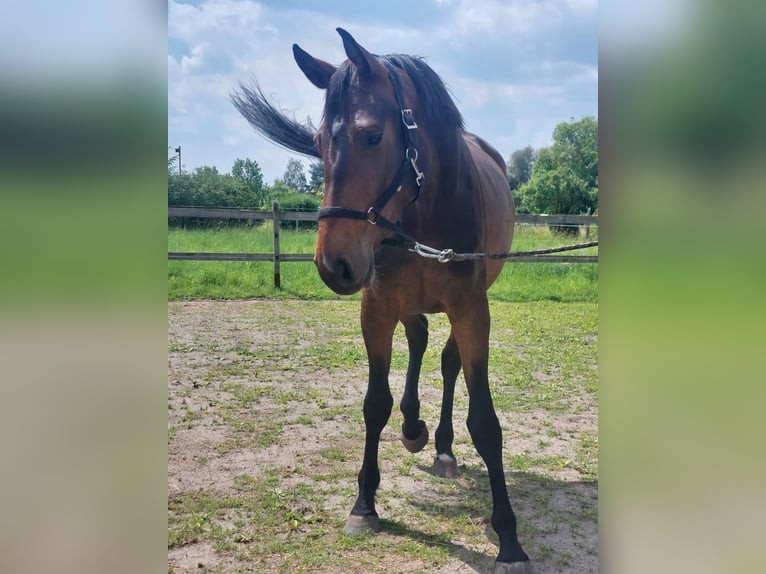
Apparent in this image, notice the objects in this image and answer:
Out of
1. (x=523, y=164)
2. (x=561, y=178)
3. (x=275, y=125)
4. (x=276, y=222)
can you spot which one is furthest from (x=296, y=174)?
(x=523, y=164)

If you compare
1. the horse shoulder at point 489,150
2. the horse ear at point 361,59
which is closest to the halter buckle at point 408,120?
the horse ear at point 361,59

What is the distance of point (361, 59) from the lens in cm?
223

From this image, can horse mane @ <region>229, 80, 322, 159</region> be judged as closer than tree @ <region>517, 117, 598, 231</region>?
Yes

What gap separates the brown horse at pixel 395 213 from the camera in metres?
2.14

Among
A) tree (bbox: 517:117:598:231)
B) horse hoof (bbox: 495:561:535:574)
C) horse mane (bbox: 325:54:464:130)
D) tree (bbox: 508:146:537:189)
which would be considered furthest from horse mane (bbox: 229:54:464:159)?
tree (bbox: 508:146:537:189)

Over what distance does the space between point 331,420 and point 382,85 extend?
288cm

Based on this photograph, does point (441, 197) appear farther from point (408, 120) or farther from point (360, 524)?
point (360, 524)

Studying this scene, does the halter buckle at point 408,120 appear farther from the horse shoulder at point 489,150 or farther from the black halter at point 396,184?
the horse shoulder at point 489,150

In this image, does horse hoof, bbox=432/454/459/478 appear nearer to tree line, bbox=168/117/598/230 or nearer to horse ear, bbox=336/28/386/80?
horse ear, bbox=336/28/386/80

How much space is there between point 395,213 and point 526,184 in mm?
24065

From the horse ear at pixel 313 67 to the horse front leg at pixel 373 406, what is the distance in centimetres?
111

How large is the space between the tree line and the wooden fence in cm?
47

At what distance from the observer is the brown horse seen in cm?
214
